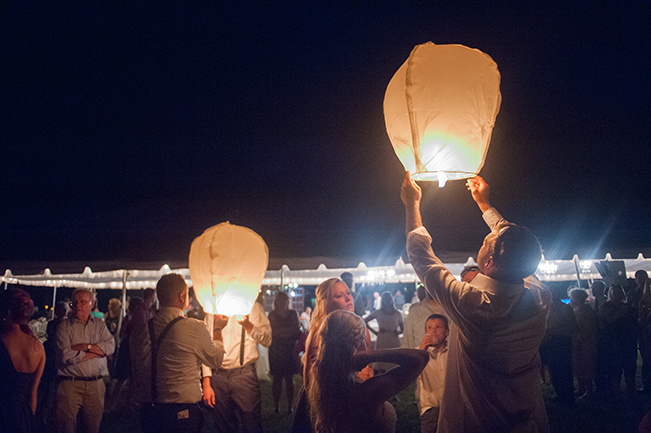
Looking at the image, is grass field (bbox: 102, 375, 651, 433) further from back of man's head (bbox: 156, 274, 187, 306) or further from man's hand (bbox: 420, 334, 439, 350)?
back of man's head (bbox: 156, 274, 187, 306)

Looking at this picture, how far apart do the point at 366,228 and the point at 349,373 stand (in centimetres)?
340

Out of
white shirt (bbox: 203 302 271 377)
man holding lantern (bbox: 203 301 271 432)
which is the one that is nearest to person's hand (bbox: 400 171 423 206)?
man holding lantern (bbox: 203 301 271 432)

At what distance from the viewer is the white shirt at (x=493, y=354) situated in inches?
63.8

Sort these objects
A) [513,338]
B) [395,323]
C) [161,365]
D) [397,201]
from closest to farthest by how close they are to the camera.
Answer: [513,338]
[161,365]
[397,201]
[395,323]

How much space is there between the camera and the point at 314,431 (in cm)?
190

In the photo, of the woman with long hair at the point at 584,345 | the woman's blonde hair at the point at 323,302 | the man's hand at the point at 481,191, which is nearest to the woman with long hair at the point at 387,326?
the woman with long hair at the point at 584,345

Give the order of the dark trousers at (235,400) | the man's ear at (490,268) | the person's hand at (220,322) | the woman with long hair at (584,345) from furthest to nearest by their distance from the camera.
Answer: the woman with long hair at (584,345)
the dark trousers at (235,400)
the person's hand at (220,322)
the man's ear at (490,268)

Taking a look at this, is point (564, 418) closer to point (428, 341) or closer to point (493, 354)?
point (428, 341)

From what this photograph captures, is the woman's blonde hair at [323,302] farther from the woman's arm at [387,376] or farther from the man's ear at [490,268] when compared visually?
the man's ear at [490,268]

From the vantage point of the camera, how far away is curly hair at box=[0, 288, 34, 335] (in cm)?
320

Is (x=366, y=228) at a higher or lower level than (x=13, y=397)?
higher

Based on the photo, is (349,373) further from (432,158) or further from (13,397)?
(13,397)

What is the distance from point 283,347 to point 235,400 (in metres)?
2.60

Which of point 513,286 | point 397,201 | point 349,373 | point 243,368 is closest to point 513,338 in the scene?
point 513,286
